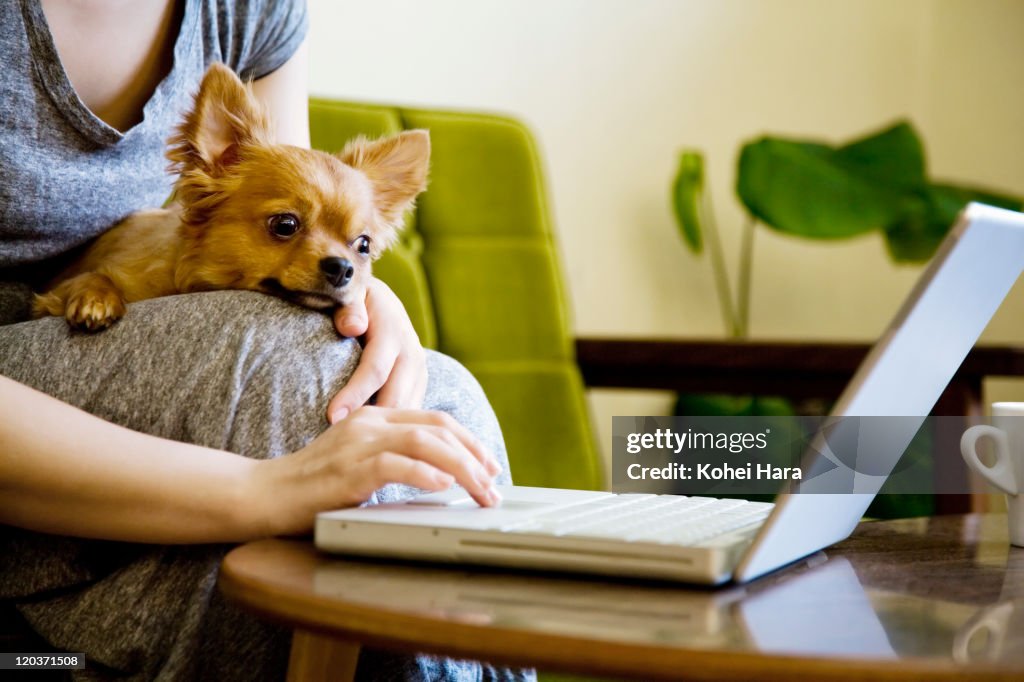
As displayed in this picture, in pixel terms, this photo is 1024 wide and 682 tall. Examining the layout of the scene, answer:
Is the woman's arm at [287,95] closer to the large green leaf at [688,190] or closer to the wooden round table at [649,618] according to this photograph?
the wooden round table at [649,618]

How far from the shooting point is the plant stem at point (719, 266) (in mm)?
2992

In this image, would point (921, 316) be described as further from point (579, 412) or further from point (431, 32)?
point (431, 32)

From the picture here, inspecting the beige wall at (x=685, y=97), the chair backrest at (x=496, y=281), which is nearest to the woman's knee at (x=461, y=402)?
the chair backrest at (x=496, y=281)

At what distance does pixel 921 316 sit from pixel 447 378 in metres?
0.52

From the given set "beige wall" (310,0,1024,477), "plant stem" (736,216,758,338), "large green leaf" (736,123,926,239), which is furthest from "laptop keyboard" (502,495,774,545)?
"plant stem" (736,216,758,338)

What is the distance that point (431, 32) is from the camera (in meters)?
2.52

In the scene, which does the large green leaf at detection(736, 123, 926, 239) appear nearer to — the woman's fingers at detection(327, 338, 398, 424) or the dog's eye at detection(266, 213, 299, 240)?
the dog's eye at detection(266, 213, 299, 240)

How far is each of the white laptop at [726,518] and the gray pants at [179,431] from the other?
15 cm

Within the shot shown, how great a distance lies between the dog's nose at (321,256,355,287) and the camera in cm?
112

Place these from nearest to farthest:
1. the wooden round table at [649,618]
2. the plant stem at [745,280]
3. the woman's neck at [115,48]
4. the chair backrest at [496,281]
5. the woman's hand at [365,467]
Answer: the wooden round table at [649,618] → the woman's hand at [365,467] → the woman's neck at [115,48] → the chair backrest at [496,281] → the plant stem at [745,280]

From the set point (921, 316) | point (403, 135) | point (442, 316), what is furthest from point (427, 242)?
point (921, 316)

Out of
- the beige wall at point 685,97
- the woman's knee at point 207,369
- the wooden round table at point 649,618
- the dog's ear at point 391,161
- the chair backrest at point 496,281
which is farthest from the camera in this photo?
the beige wall at point 685,97

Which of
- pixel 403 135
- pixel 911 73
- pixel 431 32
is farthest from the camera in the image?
pixel 911 73

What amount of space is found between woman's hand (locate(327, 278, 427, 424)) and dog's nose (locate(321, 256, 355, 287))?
9cm
